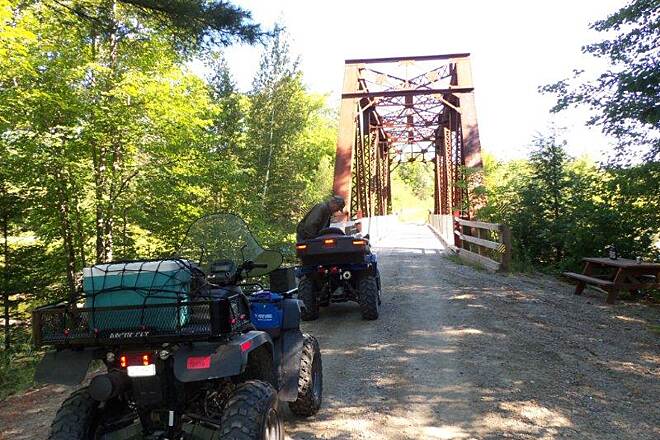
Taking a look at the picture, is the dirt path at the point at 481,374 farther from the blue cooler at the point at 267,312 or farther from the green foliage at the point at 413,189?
the green foliage at the point at 413,189

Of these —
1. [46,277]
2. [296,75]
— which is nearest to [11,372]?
[46,277]

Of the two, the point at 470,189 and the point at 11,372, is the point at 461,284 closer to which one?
the point at 470,189

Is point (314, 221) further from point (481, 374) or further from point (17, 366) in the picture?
point (17, 366)

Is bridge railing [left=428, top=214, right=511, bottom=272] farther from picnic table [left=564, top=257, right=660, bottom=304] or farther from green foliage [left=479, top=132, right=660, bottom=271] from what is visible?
picnic table [left=564, top=257, right=660, bottom=304]

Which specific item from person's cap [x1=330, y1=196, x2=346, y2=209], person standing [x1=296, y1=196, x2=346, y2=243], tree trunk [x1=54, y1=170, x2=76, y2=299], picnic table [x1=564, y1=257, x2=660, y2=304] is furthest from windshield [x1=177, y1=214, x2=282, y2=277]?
tree trunk [x1=54, y1=170, x2=76, y2=299]

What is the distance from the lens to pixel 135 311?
2180 mm

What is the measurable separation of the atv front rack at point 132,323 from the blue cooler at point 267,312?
0.80 meters

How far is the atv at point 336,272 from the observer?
621 cm

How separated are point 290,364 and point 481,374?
6.50ft

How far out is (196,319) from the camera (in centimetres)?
221

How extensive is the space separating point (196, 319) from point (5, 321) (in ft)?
28.2

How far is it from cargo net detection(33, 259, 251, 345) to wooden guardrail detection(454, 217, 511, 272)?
8463mm

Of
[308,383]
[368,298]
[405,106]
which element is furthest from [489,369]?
[405,106]

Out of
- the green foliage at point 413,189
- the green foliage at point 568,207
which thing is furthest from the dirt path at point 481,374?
the green foliage at point 413,189
